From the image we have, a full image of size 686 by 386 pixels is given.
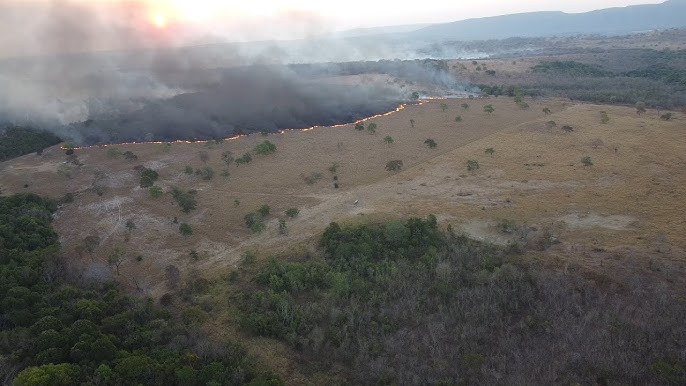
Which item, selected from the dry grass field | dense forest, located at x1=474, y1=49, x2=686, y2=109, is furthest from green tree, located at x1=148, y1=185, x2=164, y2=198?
dense forest, located at x1=474, y1=49, x2=686, y2=109

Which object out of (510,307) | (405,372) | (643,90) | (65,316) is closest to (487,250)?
(510,307)

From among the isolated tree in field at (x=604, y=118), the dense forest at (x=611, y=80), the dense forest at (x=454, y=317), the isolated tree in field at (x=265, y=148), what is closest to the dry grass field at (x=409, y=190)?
the isolated tree in field at (x=604, y=118)

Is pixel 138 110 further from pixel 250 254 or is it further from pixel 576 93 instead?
pixel 576 93

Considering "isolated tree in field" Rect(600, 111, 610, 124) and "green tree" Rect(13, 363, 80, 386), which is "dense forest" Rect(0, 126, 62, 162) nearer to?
"green tree" Rect(13, 363, 80, 386)

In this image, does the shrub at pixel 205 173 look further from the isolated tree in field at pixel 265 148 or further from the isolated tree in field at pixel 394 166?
the isolated tree in field at pixel 394 166

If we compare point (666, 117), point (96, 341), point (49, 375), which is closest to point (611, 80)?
point (666, 117)

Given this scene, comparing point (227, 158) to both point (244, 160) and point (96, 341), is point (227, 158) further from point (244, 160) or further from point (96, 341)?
point (96, 341)
